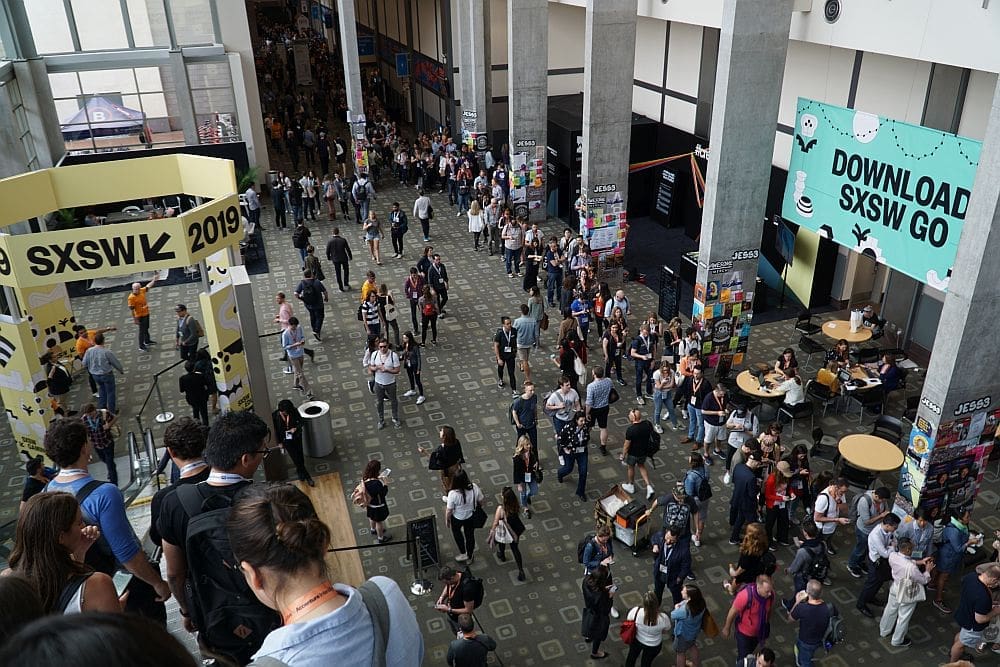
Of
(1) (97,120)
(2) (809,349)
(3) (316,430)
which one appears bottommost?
(2) (809,349)

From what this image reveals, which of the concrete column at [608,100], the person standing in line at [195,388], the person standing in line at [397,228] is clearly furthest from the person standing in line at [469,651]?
the person standing in line at [397,228]

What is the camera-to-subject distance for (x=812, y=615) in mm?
7398

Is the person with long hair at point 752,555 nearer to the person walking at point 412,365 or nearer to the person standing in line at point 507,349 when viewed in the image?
the person standing in line at point 507,349

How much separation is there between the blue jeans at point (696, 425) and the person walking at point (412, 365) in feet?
14.2

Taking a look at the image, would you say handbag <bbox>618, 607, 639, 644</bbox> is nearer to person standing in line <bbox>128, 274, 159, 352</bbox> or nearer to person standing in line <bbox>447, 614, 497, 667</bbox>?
person standing in line <bbox>447, 614, 497, 667</bbox>

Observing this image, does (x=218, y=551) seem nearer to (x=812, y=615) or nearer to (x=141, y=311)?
(x=812, y=615)

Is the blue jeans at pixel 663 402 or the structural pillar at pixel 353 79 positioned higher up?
the structural pillar at pixel 353 79

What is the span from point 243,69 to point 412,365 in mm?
14855

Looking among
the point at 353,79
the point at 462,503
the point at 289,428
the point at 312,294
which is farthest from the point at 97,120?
the point at 462,503

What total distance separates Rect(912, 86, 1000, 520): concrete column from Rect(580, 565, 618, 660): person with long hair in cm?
447

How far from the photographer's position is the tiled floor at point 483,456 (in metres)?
8.52

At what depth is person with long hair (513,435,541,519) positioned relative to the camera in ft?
31.8

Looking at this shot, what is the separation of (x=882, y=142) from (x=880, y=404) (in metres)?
3.95

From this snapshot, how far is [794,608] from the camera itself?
295 inches
